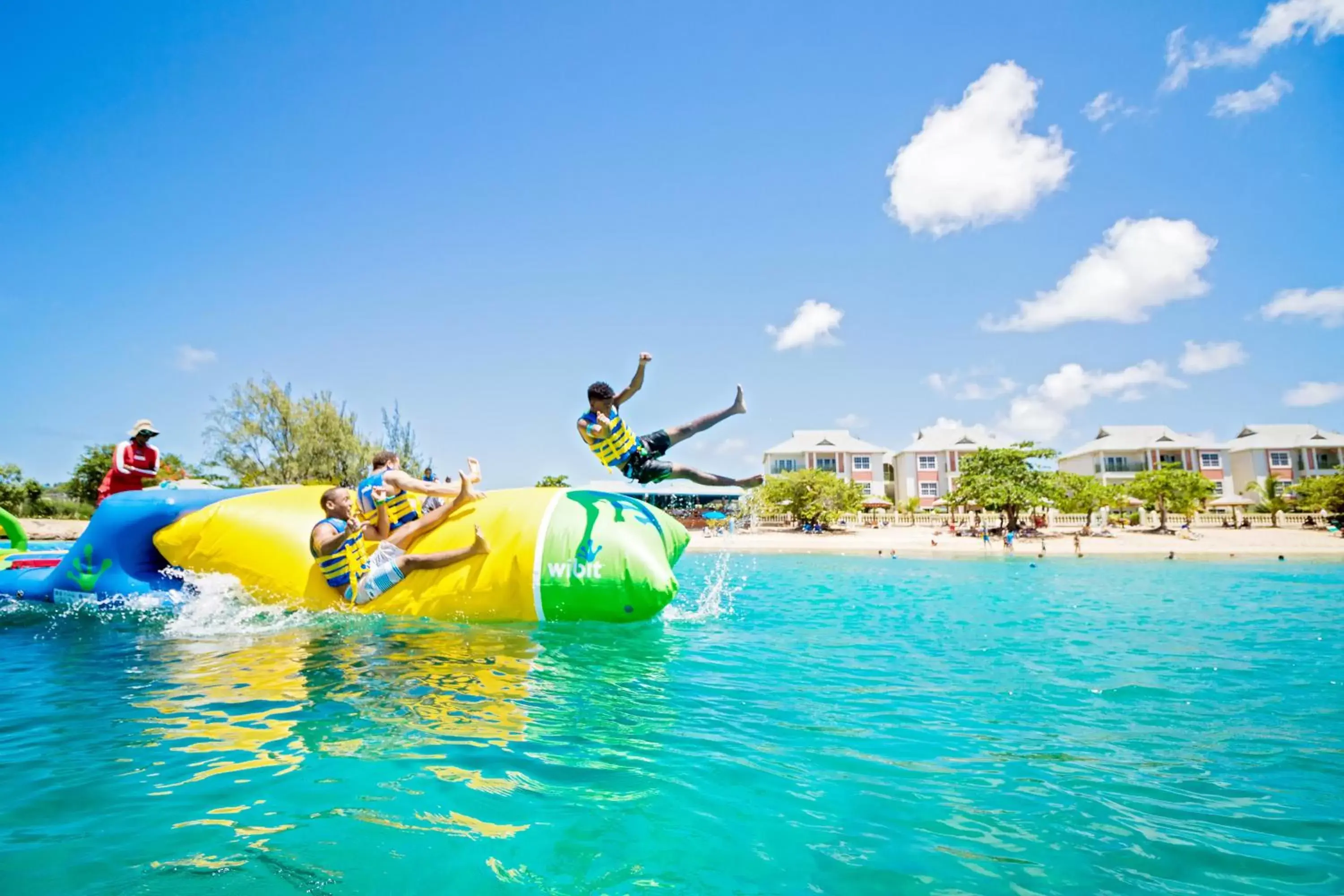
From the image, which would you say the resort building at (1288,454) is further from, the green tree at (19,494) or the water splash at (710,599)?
the green tree at (19,494)

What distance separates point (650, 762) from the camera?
11.5 feet

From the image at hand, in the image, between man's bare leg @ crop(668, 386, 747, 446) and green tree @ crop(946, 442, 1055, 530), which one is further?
green tree @ crop(946, 442, 1055, 530)

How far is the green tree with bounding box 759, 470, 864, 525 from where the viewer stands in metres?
43.1

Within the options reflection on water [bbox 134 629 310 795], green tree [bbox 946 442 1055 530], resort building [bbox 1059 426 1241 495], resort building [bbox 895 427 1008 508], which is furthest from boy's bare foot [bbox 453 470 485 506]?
resort building [bbox 1059 426 1241 495]

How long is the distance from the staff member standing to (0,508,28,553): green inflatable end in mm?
2516

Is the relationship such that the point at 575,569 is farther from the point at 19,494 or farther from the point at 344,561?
the point at 19,494

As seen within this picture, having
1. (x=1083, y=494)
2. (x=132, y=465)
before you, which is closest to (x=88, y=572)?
(x=132, y=465)

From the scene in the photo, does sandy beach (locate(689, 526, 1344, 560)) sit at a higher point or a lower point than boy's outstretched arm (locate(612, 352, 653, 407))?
lower

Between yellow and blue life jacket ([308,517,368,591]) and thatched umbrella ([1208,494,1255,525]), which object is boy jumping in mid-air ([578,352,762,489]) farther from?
thatched umbrella ([1208,494,1255,525])

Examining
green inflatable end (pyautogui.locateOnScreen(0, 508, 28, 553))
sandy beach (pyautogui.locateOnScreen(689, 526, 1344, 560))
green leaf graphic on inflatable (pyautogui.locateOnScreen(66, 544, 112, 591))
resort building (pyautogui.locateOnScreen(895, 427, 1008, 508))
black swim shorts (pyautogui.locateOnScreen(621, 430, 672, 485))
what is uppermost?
resort building (pyautogui.locateOnScreen(895, 427, 1008, 508))

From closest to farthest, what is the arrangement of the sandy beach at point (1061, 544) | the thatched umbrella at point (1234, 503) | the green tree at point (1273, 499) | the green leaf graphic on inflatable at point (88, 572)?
the green leaf graphic on inflatable at point (88, 572) < the sandy beach at point (1061, 544) < the green tree at point (1273, 499) < the thatched umbrella at point (1234, 503)

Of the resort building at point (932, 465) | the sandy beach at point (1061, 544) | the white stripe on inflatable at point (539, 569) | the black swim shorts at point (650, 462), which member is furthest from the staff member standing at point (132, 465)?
the resort building at point (932, 465)

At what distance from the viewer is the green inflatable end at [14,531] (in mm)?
10148

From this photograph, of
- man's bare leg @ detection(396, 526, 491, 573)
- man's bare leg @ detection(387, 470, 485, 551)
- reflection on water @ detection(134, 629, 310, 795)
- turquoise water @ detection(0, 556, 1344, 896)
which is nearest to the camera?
turquoise water @ detection(0, 556, 1344, 896)
